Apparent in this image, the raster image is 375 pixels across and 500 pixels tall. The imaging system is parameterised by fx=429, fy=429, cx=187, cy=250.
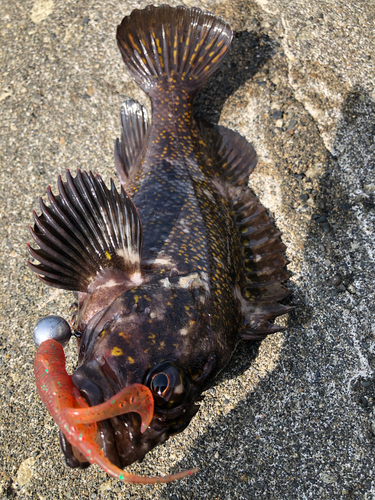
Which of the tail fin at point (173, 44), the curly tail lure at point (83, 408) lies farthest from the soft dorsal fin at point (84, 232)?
the tail fin at point (173, 44)

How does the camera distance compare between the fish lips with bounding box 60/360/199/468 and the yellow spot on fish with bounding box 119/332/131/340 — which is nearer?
the fish lips with bounding box 60/360/199/468

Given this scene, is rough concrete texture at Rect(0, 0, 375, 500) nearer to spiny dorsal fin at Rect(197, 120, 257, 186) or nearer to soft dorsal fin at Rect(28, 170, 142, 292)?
spiny dorsal fin at Rect(197, 120, 257, 186)

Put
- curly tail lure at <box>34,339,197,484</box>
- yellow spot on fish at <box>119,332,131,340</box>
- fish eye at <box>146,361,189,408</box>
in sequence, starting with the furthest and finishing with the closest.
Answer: yellow spot on fish at <box>119,332,131,340</box> < fish eye at <box>146,361,189,408</box> < curly tail lure at <box>34,339,197,484</box>

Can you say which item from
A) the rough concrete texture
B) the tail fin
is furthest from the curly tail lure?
the tail fin

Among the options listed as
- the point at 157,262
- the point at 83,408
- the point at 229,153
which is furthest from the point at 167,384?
the point at 229,153

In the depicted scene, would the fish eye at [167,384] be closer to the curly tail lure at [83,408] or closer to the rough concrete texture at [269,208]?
the curly tail lure at [83,408]

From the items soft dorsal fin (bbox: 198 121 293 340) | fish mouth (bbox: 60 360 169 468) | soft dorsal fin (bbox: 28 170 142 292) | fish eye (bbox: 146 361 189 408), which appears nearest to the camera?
fish mouth (bbox: 60 360 169 468)
